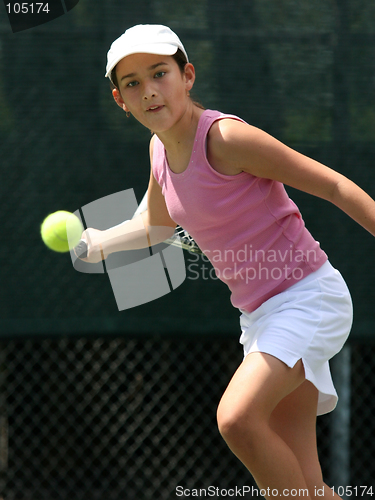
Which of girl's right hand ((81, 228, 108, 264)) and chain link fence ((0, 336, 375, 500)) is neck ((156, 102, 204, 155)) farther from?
chain link fence ((0, 336, 375, 500))

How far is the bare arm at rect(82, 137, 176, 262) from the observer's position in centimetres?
187

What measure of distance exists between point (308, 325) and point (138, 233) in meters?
0.64

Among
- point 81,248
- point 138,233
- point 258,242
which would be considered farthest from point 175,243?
point 258,242

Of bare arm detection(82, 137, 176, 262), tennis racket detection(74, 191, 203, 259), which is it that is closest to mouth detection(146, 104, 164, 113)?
bare arm detection(82, 137, 176, 262)

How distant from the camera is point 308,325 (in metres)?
1.47

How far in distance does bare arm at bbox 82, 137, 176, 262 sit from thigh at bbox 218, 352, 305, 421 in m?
0.60

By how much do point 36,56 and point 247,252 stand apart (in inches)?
64.8

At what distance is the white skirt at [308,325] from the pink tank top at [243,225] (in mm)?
34

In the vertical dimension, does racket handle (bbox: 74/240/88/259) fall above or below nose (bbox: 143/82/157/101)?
below

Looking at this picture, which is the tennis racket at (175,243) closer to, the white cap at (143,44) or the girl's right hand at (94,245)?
the girl's right hand at (94,245)

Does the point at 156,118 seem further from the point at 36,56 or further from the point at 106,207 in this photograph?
the point at 36,56

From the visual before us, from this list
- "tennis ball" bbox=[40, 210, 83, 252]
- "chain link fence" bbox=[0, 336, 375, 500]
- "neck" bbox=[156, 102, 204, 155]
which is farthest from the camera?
"chain link fence" bbox=[0, 336, 375, 500]

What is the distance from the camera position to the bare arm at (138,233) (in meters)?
1.87

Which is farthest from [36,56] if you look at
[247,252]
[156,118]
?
[247,252]
